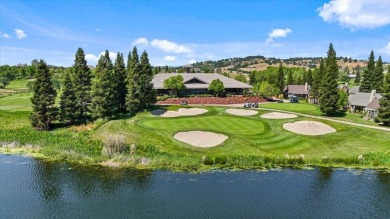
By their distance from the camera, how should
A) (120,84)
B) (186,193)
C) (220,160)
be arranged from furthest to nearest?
(120,84)
(220,160)
(186,193)

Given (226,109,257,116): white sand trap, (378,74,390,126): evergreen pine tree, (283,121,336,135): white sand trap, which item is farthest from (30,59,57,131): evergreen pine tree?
(378,74,390,126): evergreen pine tree

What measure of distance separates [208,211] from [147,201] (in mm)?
5625

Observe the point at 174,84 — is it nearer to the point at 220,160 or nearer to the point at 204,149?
the point at 204,149

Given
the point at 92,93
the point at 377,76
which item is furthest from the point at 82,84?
the point at 377,76

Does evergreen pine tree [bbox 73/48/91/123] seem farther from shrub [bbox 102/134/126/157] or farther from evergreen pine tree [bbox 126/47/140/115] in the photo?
shrub [bbox 102/134/126/157]

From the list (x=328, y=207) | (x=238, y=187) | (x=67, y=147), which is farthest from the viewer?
(x=67, y=147)

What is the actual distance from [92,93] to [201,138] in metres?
23.6

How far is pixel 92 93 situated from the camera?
6094cm

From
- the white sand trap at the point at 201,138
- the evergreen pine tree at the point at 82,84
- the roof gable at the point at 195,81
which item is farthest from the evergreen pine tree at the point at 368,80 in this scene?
the evergreen pine tree at the point at 82,84

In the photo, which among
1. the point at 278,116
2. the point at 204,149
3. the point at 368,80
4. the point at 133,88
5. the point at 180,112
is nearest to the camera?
the point at 204,149

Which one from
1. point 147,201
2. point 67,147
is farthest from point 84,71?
point 147,201

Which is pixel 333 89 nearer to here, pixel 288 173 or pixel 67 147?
pixel 288 173

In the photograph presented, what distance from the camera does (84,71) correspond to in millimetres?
64125

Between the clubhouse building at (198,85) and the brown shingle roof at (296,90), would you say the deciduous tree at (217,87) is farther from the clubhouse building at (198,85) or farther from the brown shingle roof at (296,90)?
the brown shingle roof at (296,90)
